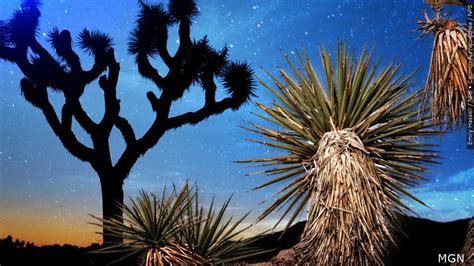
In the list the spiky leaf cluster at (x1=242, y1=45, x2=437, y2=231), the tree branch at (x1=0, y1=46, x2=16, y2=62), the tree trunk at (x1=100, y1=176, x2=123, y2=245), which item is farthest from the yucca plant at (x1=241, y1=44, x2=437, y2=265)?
the tree branch at (x1=0, y1=46, x2=16, y2=62)

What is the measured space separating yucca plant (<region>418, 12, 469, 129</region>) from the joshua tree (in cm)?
1053

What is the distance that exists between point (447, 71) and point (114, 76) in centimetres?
1266

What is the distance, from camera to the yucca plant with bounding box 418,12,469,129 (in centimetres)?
610

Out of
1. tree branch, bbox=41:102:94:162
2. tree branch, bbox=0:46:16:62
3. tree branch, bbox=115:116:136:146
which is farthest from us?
tree branch, bbox=0:46:16:62

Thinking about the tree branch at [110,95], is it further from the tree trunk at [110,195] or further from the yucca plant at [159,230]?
the yucca plant at [159,230]

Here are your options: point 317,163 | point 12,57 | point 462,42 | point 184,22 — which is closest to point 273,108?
point 317,163

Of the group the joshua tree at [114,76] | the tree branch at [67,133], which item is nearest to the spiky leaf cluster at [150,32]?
the joshua tree at [114,76]

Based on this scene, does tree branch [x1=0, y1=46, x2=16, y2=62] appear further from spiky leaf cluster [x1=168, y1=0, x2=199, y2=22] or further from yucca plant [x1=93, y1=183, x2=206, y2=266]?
yucca plant [x1=93, y1=183, x2=206, y2=266]

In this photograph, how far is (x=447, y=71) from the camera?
20.0 feet

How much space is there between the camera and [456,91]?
20.1 feet

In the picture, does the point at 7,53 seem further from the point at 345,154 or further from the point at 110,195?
the point at 345,154

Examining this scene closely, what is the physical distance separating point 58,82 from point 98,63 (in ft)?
4.79

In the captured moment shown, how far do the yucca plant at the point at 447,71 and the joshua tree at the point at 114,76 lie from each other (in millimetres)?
10530

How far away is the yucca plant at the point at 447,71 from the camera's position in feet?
20.0
